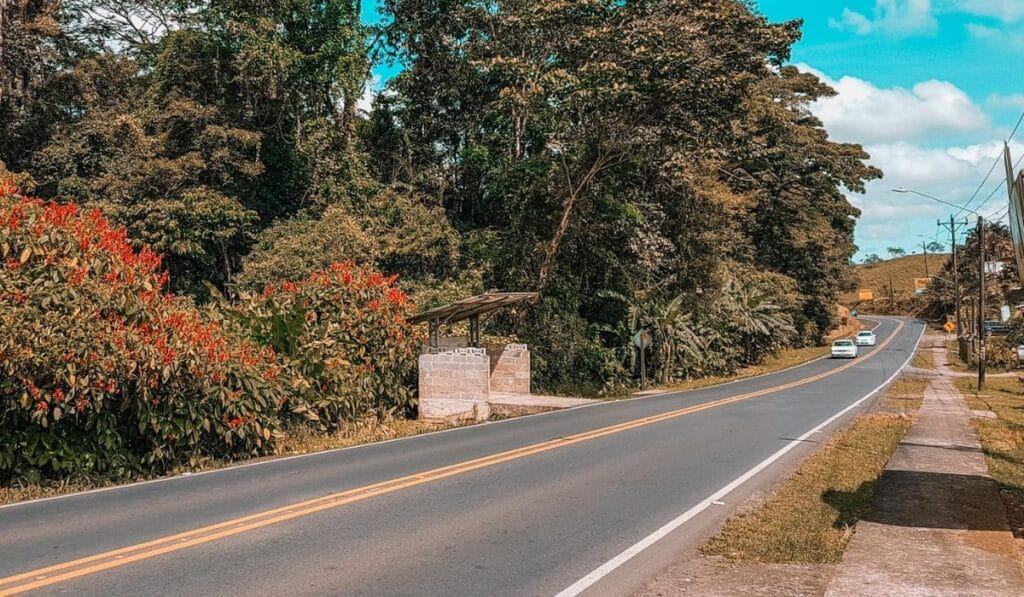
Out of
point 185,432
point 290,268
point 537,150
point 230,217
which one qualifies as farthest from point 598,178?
point 185,432

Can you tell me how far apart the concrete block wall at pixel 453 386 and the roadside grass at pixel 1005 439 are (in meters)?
9.88

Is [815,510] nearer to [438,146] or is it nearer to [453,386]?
[453,386]

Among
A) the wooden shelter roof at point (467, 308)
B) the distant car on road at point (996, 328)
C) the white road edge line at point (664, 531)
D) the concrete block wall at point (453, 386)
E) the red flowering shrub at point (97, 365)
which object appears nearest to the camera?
the white road edge line at point (664, 531)

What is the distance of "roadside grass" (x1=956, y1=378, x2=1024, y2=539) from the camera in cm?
941

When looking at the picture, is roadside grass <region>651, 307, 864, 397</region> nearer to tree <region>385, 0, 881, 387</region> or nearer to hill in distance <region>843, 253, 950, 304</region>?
tree <region>385, 0, 881, 387</region>

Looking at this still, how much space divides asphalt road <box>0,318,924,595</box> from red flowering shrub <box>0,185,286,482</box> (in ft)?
3.69

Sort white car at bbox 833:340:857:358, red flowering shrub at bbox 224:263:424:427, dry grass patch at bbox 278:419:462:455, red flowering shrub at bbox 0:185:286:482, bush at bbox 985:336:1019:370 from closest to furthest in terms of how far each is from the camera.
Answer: red flowering shrub at bbox 0:185:286:482 < dry grass patch at bbox 278:419:462:455 < red flowering shrub at bbox 224:263:424:427 < bush at bbox 985:336:1019:370 < white car at bbox 833:340:857:358

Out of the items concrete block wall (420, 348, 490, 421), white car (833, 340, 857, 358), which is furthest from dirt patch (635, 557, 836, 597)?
white car (833, 340, 857, 358)

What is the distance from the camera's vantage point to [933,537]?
705cm

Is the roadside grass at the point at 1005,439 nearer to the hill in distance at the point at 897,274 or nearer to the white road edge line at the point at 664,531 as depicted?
the white road edge line at the point at 664,531

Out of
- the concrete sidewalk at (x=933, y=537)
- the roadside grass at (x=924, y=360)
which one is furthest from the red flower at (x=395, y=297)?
the roadside grass at (x=924, y=360)

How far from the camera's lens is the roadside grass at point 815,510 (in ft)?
22.6

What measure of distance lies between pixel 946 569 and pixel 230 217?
91.5 feet

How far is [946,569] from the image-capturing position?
6039 mm
